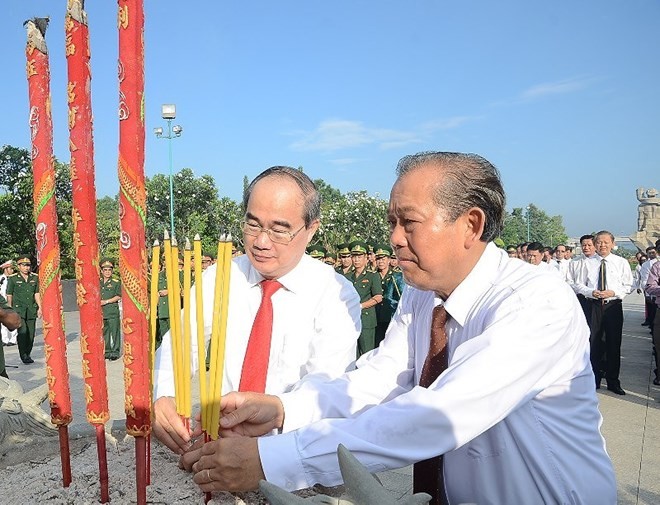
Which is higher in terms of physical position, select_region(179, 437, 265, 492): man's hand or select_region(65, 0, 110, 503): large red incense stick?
select_region(65, 0, 110, 503): large red incense stick

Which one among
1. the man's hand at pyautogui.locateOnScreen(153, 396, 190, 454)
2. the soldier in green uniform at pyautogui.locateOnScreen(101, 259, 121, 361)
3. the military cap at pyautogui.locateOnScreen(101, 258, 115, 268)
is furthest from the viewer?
the military cap at pyautogui.locateOnScreen(101, 258, 115, 268)

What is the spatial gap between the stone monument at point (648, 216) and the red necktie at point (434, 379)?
111 ft

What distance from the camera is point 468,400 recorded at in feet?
4.52

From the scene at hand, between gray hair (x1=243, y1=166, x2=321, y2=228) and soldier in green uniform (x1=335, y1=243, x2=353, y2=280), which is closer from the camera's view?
gray hair (x1=243, y1=166, x2=321, y2=228)

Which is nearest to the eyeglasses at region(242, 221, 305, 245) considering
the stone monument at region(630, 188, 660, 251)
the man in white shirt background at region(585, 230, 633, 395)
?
the man in white shirt background at region(585, 230, 633, 395)

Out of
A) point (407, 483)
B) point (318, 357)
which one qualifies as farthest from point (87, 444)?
point (407, 483)

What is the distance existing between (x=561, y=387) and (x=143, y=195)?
1.21 meters

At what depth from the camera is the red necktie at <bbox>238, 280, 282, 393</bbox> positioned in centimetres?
223

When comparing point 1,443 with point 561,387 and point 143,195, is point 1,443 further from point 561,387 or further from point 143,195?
point 561,387

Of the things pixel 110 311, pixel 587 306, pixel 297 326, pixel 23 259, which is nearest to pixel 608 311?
pixel 587 306

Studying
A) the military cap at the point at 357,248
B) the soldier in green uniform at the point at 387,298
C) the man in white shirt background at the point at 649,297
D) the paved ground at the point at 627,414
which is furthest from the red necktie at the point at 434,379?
the man in white shirt background at the point at 649,297

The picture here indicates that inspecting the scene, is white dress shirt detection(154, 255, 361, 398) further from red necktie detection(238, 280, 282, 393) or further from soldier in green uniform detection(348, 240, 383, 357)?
soldier in green uniform detection(348, 240, 383, 357)

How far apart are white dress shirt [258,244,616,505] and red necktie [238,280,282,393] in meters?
0.83

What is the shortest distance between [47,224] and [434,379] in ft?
3.98
